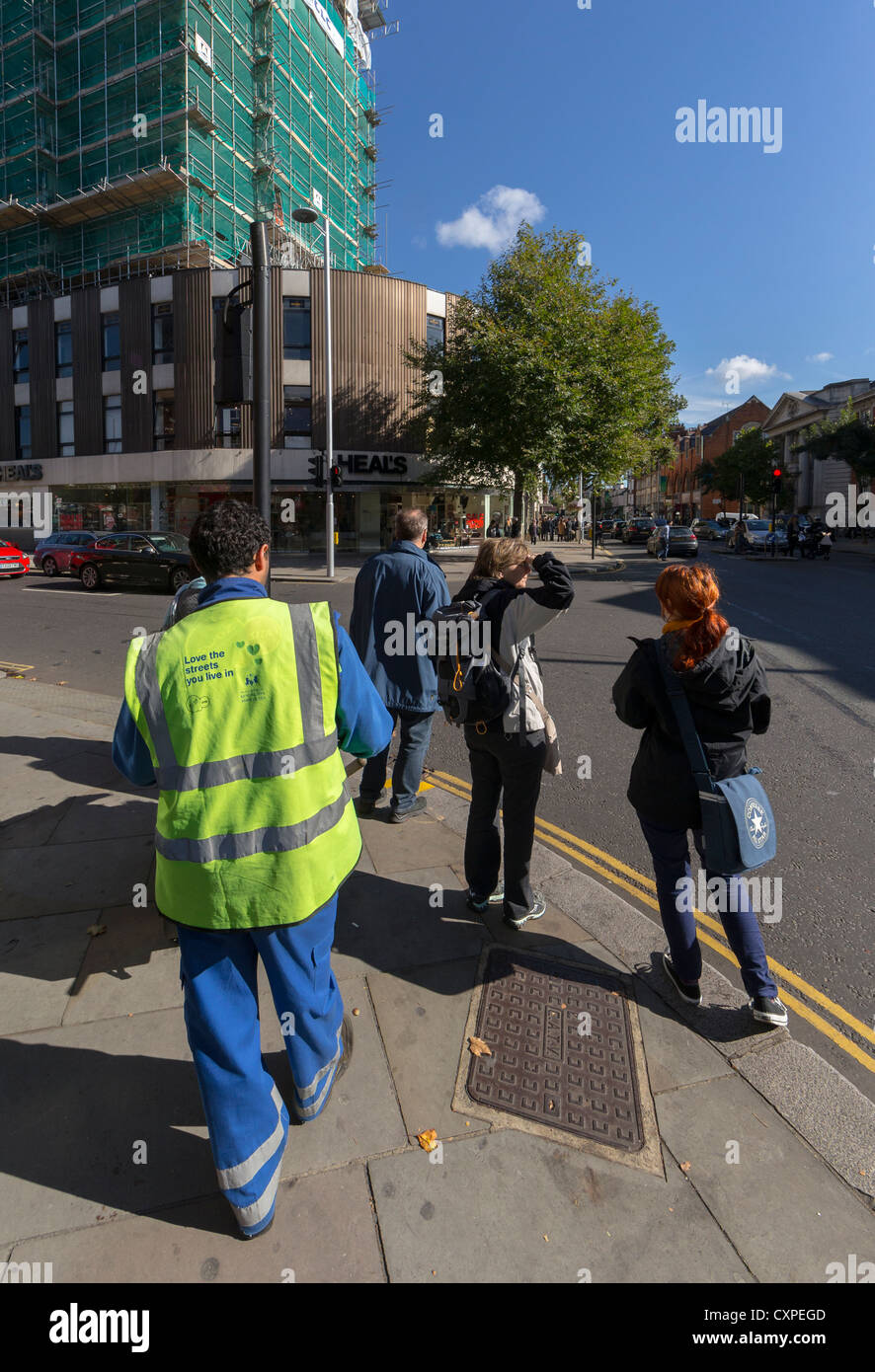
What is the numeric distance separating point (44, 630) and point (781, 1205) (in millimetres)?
13184

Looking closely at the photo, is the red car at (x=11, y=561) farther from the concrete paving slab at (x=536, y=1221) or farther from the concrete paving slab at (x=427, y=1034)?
the concrete paving slab at (x=536, y=1221)

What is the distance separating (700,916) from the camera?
12.5 feet

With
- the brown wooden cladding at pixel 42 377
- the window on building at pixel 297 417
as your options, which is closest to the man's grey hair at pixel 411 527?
the window on building at pixel 297 417

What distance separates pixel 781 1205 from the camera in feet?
6.86

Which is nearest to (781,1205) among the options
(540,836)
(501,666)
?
(501,666)

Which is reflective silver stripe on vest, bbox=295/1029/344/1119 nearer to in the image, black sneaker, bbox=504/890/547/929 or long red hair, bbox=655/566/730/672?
black sneaker, bbox=504/890/547/929

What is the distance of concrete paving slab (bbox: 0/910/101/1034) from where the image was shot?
2789 mm

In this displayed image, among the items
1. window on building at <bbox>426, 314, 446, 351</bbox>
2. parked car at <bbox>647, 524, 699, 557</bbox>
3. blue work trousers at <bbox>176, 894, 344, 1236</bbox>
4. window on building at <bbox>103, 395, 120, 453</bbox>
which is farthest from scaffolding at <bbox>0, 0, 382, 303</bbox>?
blue work trousers at <bbox>176, 894, 344, 1236</bbox>

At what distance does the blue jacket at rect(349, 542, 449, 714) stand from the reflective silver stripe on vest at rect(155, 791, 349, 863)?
258cm

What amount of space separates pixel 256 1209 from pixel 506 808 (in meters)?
1.80

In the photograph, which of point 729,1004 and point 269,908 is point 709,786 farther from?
point 269,908

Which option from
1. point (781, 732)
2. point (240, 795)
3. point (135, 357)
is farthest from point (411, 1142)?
point (135, 357)

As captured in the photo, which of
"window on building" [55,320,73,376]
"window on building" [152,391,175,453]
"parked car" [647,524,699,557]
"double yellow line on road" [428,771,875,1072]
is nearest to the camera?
"double yellow line on road" [428,771,875,1072]
